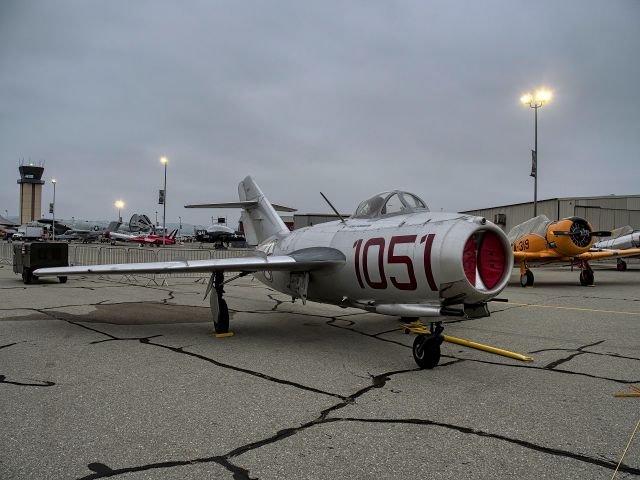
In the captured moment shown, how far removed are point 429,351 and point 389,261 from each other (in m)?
1.22

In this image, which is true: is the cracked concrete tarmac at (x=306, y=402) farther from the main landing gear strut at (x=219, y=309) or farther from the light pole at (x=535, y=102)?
the light pole at (x=535, y=102)

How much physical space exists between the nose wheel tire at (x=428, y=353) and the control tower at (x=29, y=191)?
127 m

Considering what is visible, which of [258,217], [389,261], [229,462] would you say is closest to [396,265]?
[389,261]

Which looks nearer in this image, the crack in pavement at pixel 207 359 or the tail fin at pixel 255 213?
the crack in pavement at pixel 207 359

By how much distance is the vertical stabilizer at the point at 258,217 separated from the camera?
A: 10.4 meters

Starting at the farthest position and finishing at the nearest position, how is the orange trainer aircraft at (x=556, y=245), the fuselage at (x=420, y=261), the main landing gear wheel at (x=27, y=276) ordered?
the orange trainer aircraft at (x=556, y=245)
the main landing gear wheel at (x=27, y=276)
the fuselage at (x=420, y=261)

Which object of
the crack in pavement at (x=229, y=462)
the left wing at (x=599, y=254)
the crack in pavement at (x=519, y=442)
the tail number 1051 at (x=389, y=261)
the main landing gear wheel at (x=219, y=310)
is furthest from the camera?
the left wing at (x=599, y=254)

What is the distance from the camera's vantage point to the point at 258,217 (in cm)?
1079

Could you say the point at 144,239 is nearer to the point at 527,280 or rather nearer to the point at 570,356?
the point at 527,280

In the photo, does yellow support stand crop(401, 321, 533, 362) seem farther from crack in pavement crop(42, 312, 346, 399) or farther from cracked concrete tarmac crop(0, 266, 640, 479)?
crack in pavement crop(42, 312, 346, 399)

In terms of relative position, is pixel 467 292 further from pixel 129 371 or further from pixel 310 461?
pixel 129 371

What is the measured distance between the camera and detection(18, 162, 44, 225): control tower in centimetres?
10969

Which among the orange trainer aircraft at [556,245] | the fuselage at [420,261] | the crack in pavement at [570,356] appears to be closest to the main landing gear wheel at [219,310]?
the fuselage at [420,261]

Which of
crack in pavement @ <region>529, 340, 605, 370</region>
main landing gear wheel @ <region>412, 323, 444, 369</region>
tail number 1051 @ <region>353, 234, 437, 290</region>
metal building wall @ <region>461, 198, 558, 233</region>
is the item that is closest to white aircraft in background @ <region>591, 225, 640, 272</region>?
metal building wall @ <region>461, 198, 558, 233</region>
